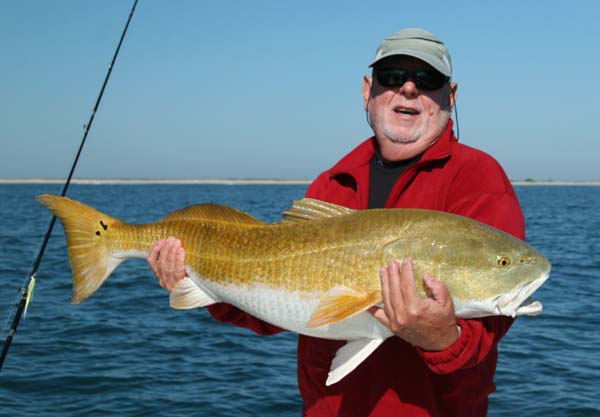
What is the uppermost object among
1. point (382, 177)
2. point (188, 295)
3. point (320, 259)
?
point (382, 177)

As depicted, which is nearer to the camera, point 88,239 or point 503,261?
point 503,261

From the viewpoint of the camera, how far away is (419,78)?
3.78m

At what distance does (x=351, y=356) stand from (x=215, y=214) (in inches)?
48.7

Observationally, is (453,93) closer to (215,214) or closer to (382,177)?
(382,177)

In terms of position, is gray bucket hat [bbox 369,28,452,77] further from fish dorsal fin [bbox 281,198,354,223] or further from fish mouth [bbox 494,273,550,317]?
fish mouth [bbox 494,273,550,317]

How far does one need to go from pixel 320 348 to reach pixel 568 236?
29249mm

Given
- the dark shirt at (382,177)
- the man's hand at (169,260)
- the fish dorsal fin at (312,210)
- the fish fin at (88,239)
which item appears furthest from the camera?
the fish fin at (88,239)

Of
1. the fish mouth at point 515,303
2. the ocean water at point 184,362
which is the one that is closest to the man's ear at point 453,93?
the fish mouth at point 515,303

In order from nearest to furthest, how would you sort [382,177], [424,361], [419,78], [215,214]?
Answer: [424,361], [419,78], [382,177], [215,214]

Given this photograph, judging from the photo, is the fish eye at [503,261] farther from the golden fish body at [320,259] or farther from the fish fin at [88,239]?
the fish fin at [88,239]

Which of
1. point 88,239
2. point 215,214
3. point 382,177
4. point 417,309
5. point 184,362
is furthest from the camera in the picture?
point 184,362

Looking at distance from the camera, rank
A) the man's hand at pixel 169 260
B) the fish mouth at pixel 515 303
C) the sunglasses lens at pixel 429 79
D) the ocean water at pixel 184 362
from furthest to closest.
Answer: the ocean water at pixel 184 362
the man's hand at pixel 169 260
the sunglasses lens at pixel 429 79
the fish mouth at pixel 515 303

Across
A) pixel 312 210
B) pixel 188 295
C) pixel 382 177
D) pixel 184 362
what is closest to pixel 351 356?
pixel 312 210

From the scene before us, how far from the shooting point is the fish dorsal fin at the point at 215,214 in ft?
13.2
